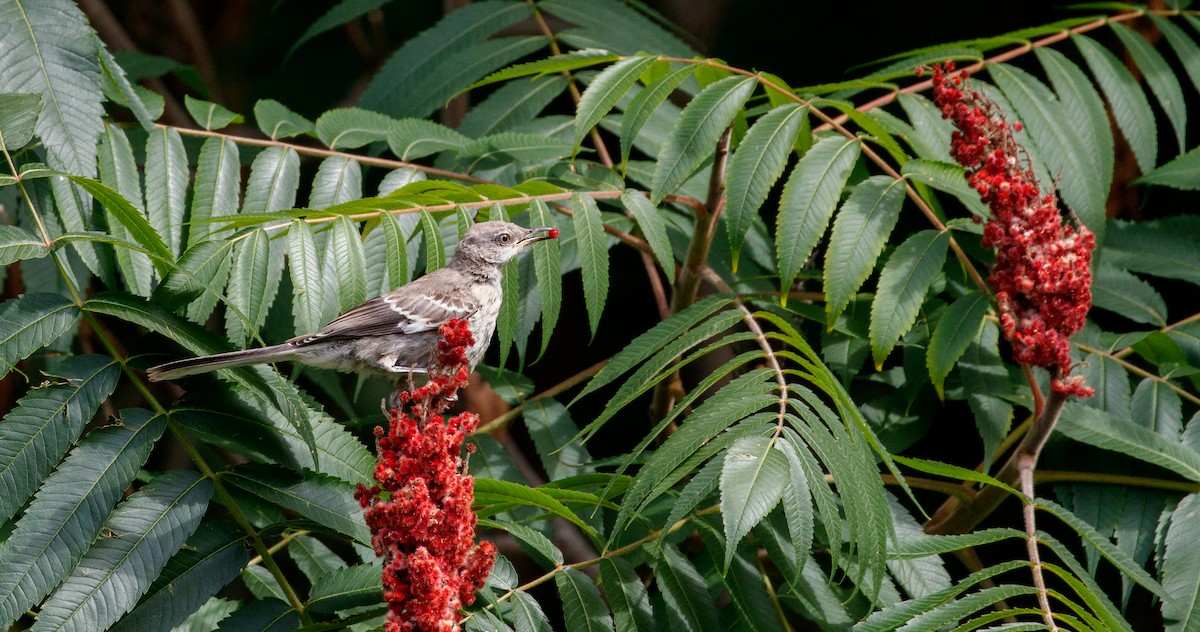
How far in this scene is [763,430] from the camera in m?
2.91

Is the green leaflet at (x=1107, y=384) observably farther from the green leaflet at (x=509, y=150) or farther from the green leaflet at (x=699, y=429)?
the green leaflet at (x=509, y=150)

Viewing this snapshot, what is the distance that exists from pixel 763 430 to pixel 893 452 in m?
1.18

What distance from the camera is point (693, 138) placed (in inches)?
139

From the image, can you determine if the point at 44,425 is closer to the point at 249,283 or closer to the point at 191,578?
the point at 191,578

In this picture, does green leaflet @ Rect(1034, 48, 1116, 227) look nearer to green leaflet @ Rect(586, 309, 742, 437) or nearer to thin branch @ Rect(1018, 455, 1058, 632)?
thin branch @ Rect(1018, 455, 1058, 632)

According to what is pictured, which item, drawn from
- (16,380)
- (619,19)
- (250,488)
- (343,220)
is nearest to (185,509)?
(250,488)

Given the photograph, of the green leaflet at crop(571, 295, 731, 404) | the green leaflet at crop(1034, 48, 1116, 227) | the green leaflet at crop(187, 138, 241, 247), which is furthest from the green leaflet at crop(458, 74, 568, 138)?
the green leaflet at crop(1034, 48, 1116, 227)

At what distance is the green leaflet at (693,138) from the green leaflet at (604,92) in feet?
0.76

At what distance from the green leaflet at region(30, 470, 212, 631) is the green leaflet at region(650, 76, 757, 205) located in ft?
5.32

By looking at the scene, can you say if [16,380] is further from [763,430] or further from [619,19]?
[763,430]

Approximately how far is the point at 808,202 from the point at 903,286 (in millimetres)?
392

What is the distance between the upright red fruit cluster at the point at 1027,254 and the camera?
3.25m

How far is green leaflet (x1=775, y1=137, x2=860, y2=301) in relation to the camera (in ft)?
11.1

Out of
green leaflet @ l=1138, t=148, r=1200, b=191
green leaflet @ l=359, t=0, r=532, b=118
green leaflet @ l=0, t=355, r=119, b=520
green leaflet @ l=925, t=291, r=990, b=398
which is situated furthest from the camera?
green leaflet @ l=359, t=0, r=532, b=118
